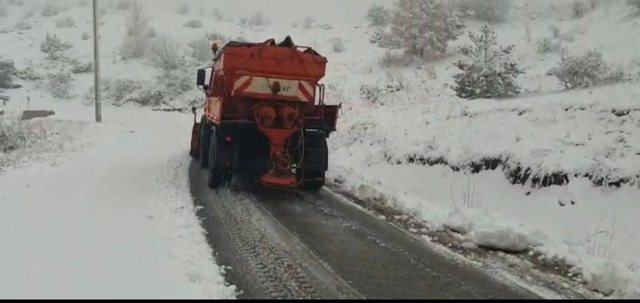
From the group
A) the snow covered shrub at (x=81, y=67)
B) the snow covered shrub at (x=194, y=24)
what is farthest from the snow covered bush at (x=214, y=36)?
the snow covered shrub at (x=81, y=67)

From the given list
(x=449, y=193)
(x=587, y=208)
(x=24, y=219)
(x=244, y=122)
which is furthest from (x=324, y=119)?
(x=24, y=219)

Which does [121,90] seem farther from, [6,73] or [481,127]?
[481,127]

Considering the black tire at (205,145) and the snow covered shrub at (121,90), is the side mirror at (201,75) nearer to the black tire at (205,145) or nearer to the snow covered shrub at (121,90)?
the black tire at (205,145)

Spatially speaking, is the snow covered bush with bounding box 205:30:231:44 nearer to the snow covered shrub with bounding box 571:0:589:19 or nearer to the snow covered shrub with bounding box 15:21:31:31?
the snow covered shrub with bounding box 15:21:31:31

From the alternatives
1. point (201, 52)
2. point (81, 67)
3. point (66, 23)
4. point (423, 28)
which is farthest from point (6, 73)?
point (423, 28)

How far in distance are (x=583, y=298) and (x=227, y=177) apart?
6.77m

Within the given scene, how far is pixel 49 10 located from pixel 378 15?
103 ft

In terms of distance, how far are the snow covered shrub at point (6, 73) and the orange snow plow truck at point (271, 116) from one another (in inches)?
1186

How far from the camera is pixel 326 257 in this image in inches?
237

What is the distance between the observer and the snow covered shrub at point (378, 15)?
40.5 metres

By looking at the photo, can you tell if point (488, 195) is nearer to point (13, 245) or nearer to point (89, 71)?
point (13, 245)

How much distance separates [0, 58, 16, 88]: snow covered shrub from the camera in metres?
34.6

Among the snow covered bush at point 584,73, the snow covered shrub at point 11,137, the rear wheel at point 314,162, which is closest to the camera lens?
the rear wheel at point 314,162

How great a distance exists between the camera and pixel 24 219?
6785mm
